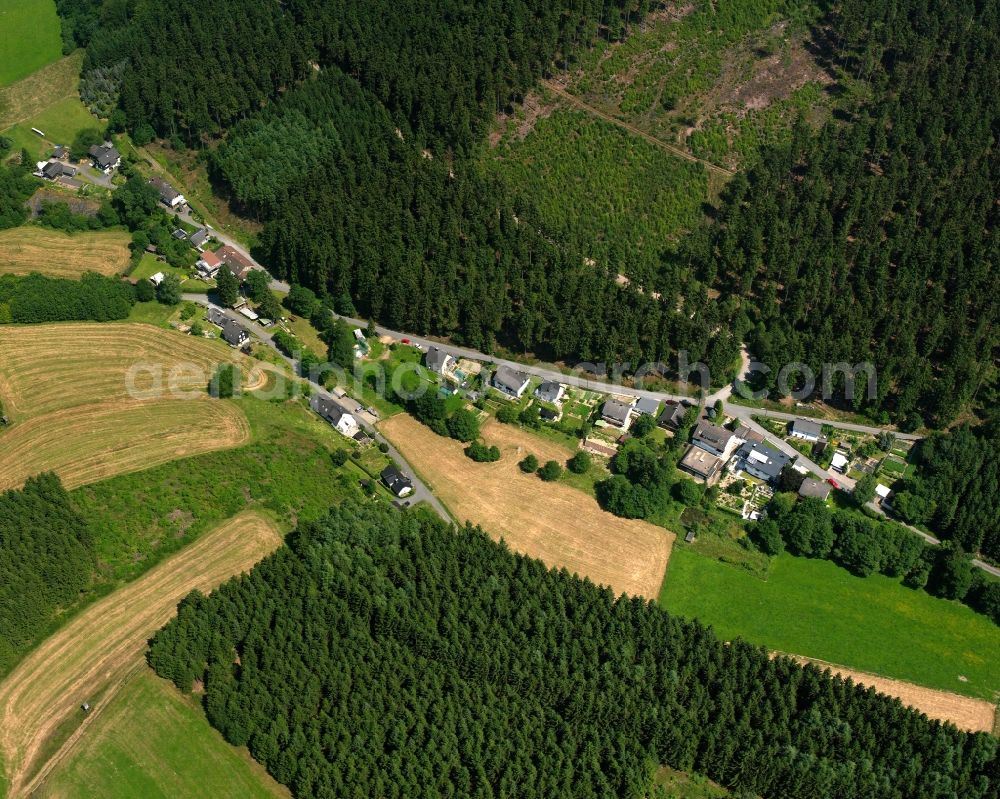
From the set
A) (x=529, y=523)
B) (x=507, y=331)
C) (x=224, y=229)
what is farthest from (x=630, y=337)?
(x=224, y=229)

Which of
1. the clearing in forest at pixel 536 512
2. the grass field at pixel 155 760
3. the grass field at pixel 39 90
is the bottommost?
the grass field at pixel 155 760

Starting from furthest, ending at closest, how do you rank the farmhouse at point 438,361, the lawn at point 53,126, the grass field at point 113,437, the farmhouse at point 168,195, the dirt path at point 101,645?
the lawn at point 53,126
the farmhouse at point 168,195
the farmhouse at point 438,361
the grass field at point 113,437
the dirt path at point 101,645

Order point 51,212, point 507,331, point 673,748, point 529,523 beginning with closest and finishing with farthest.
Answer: point 673,748
point 529,523
point 507,331
point 51,212

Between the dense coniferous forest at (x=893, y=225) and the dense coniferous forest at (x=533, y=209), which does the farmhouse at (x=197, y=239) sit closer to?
the dense coniferous forest at (x=533, y=209)

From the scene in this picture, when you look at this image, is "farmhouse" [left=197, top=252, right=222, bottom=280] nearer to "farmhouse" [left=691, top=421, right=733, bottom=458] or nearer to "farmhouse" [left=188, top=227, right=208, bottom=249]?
"farmhouse" [left=188, top=227, right=208, bottom=249]

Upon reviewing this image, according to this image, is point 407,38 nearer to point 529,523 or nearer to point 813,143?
point 813,143

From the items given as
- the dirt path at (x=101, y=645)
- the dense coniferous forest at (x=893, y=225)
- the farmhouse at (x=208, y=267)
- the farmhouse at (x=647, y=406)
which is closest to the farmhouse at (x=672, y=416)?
the farmhouse at (x=647, y=406)

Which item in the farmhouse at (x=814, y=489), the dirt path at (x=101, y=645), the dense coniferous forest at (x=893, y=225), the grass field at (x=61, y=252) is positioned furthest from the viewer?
the grass field at (x=61, y=252)

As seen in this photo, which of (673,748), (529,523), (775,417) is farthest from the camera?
(775,417)
